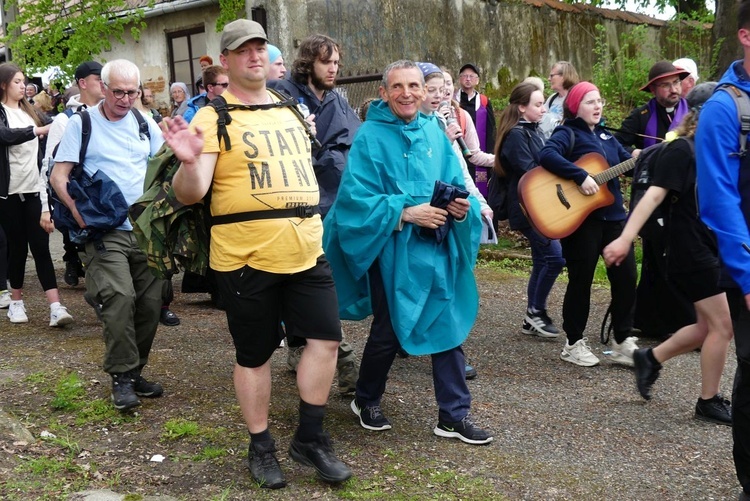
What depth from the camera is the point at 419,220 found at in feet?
15.2

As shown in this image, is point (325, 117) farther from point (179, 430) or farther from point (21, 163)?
point (21, 163)

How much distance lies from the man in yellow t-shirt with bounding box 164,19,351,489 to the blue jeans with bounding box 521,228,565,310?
3.19 metres

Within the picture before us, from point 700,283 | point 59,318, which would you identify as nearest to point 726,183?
point 700,283

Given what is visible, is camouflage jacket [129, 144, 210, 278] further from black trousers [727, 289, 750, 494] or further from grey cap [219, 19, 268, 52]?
black trousers [727, 289, 750, 494]

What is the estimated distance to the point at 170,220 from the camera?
4223 millimetres

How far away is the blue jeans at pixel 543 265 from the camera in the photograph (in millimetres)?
7066

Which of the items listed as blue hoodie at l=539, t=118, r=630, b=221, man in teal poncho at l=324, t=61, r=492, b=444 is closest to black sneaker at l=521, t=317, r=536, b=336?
blue hoodie at l=539, t=118, r=630, b=221

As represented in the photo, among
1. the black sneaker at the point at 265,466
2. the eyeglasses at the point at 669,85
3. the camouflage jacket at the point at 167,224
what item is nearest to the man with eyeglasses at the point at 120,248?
the camouflage jacket at the point at 167,224

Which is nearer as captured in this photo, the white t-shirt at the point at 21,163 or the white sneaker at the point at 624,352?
the white sneaker at the point at 624,352

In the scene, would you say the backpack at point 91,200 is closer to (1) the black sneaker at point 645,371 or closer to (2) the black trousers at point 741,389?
(1) the black sneaker at point 645,371

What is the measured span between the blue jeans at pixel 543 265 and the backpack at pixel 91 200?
3218 mm

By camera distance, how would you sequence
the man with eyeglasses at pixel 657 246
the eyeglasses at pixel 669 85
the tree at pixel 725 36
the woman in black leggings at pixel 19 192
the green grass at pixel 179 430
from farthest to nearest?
the tree at pixel 725 36 → the woman in black leggings at pixel 19 192 → the eyeglasses at pixel 669 85 → the man with eyeglasses at pixel 657 246 → the green grass at pixel 179 430

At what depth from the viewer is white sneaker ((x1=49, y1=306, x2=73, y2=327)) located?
7.40 m

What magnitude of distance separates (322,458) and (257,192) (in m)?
1.25
